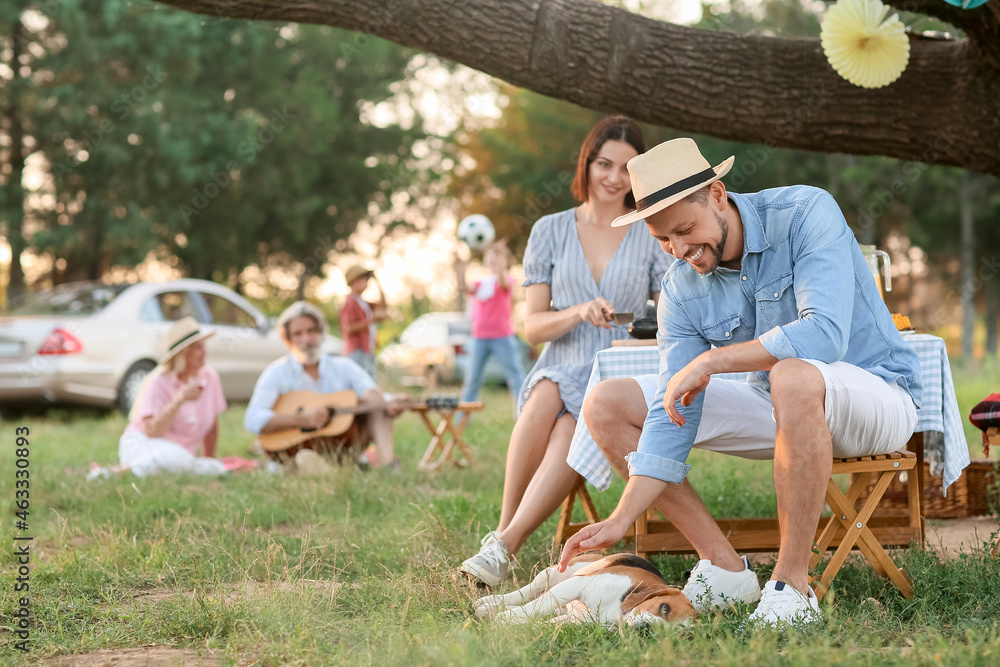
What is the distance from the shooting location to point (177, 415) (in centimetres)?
676

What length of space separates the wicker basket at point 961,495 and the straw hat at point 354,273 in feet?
17.8

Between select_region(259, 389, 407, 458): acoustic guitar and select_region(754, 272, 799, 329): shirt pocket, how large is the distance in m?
4.03

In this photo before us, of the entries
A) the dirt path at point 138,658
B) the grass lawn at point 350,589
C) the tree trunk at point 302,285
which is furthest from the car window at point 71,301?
the tree trunk at point 302,285

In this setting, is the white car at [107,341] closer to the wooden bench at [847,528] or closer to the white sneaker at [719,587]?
the wooden bench at [847,528]

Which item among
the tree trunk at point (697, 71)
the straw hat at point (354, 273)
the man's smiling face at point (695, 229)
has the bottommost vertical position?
the straw hat at point (354, 273)

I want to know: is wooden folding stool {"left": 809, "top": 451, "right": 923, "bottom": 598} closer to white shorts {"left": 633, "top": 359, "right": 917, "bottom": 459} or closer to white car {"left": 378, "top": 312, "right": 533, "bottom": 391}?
white shorts {"left": 633, "top": 359, "right": 917, "bottom": 459}

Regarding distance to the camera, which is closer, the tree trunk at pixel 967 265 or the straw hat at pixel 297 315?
the straw hat at pixel 297 315

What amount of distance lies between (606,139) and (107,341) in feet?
24.3

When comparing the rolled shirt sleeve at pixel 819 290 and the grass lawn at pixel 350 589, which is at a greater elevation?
the rolled shirt sleeve at pixel 819 290

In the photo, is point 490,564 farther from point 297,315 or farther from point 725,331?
point 297,315

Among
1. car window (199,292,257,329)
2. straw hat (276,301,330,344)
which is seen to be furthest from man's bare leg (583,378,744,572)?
car window (199,292,257,329)

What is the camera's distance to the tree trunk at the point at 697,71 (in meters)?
4.96

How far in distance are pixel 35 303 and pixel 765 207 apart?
10097 mm

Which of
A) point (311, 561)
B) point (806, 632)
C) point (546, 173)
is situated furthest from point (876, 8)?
point (546, 173)
